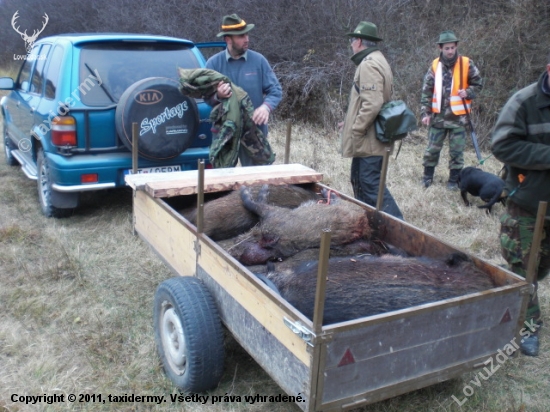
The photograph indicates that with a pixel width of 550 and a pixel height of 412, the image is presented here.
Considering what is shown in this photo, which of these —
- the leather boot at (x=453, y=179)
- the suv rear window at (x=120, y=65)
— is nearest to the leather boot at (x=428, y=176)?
the leather boot at (x=453, y=179)

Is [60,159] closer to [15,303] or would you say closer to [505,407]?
[15,303]

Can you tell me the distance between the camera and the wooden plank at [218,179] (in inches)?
153

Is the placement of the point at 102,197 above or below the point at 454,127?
below

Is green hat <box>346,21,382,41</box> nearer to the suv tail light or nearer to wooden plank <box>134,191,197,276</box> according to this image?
wooden plank <box>134,191,197,276</box>

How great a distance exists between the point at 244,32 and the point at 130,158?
1.78m

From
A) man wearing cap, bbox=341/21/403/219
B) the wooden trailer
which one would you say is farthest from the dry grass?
man wearing cap, bbox=341/21/403/219

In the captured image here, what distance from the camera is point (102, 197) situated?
265 inches

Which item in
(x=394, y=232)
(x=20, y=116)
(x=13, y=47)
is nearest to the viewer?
(x=394, y=232)

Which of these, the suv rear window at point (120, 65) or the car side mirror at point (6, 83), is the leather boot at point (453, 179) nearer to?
the suv rear window at point (120, 65)

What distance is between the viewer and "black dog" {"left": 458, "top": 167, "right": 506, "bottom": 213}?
631cm

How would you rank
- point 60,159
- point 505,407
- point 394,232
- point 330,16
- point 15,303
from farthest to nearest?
point 330,16 → point 60,159 → point 15,303 → point 394,232 → point 505,407

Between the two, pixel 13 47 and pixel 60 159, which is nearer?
pixel 60 159

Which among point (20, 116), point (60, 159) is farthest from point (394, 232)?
point (20, 116)

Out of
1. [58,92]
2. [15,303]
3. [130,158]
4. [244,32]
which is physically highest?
[244,32]
